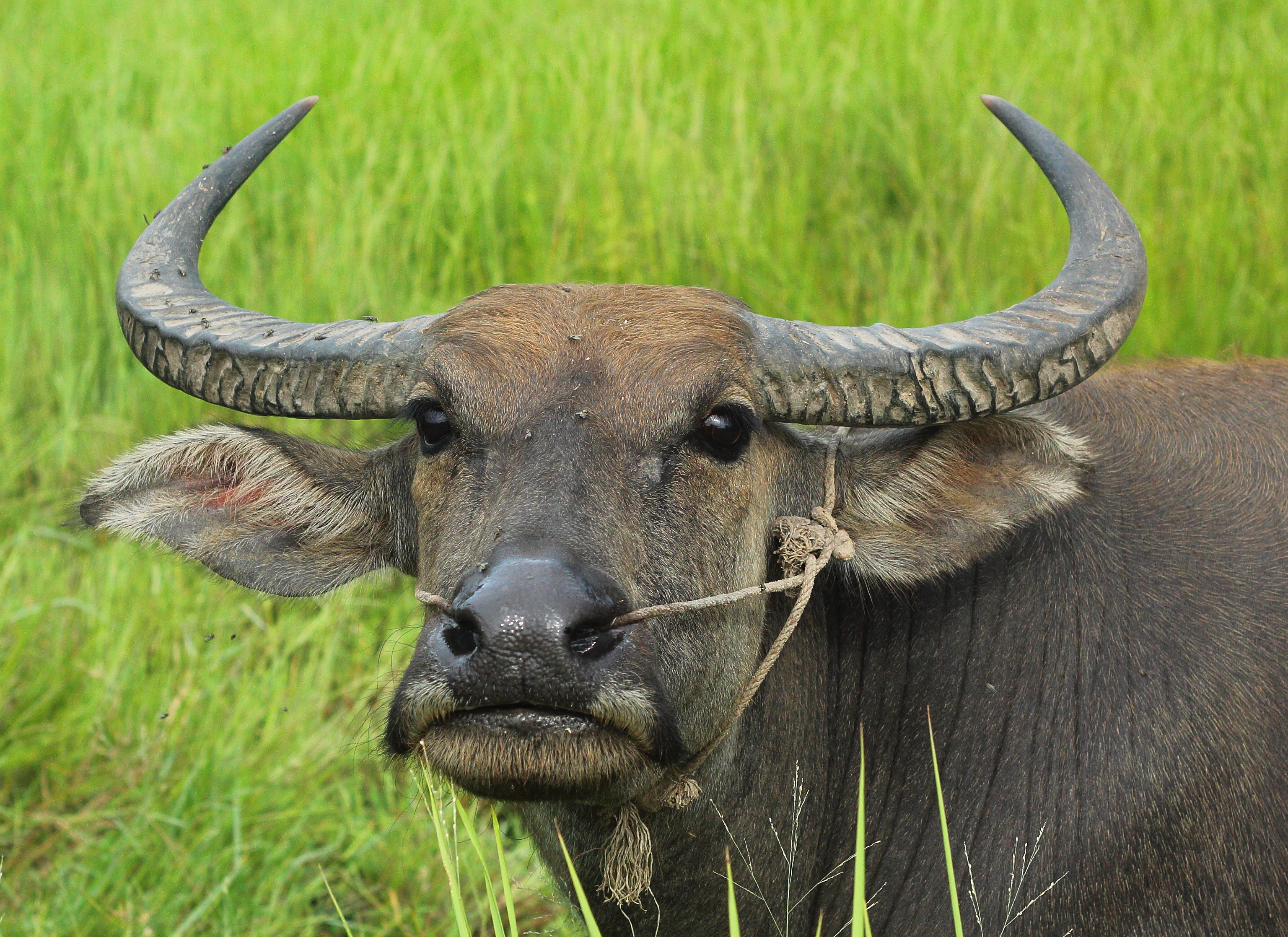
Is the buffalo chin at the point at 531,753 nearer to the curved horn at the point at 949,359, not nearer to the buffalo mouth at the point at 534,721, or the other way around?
the buffalo mouth at the point at 534,721

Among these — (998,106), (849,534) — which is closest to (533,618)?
(849,534)

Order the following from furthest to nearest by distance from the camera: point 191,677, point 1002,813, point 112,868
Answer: point 191,677 < point 112,868 < point 1002,813

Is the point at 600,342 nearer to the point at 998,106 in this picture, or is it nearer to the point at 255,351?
the point at 255,351

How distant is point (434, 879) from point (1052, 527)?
2488 mm

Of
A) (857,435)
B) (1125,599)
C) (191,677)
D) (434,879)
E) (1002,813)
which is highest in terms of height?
(857,435)

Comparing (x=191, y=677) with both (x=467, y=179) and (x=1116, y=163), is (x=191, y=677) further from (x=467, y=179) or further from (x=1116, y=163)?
(x=1116, y=163)

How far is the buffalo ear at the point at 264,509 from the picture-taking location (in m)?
3.75

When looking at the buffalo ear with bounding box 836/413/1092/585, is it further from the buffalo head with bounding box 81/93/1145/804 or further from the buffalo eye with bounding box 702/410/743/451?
the buffalo eye with bounding box 702/410/743/451

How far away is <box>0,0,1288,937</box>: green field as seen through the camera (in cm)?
468

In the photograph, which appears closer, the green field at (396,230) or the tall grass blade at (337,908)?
the tall grass blade at (337,908)

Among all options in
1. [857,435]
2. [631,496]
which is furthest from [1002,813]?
[631,496]

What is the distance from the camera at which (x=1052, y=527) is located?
3.55 metres

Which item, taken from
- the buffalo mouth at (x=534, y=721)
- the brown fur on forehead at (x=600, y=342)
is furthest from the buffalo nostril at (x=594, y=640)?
the brown fur on forehead at (x=600, y=342)

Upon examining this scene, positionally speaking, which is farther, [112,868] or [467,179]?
[467,179]
